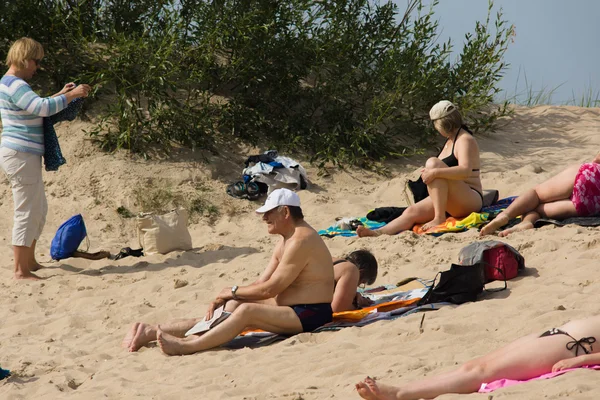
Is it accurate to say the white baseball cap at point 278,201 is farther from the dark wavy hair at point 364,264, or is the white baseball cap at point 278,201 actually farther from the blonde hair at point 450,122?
the blonde hair at point 450,122

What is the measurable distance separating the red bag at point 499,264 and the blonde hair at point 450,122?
2.29m

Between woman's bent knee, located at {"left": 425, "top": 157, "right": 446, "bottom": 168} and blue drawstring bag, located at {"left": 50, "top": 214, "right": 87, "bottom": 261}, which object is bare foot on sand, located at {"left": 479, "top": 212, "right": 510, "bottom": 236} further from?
blue drawstring bag, located at {"left": 50, "top": 214, "right": 87, "bottom": 261}

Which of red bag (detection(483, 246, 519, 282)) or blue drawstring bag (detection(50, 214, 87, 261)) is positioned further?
blue drawstring bag (detection(50, 214, 87, 261))

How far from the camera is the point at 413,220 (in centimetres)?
799

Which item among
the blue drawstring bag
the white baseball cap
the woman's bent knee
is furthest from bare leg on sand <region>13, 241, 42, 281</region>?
the woman's bent knee

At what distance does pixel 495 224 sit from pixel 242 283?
6.98 ft

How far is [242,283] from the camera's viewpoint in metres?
7.08

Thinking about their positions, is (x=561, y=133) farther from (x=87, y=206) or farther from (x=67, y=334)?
(x=67, y=334)

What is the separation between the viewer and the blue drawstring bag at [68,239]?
7.94 metres

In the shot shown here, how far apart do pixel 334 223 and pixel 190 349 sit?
3.77 m

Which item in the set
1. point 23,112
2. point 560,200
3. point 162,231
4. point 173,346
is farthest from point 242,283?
point 560,200

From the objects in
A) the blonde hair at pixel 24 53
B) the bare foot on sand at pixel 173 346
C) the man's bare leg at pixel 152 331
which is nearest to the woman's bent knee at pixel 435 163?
the man's bare leg at pixel 152 331

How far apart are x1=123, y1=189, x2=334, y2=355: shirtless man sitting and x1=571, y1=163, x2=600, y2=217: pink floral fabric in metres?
2.67

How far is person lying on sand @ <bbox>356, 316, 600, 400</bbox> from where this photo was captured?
148 inches
